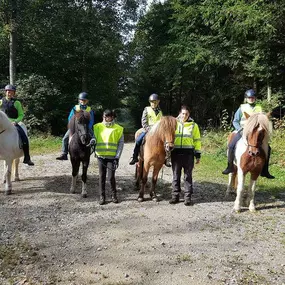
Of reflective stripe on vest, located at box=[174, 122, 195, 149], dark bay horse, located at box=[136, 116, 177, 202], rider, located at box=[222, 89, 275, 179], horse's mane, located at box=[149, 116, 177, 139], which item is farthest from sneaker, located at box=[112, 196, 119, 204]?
rider, located at box=[222, 89, 275, 179]

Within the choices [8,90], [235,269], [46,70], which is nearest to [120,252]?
[235,269]

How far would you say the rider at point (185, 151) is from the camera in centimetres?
693

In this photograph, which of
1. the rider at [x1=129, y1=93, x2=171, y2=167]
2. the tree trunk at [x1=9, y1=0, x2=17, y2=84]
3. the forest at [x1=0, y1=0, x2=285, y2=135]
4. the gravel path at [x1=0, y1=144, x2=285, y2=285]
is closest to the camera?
the gravel path at [x1=0, y1=144, x2=285, y2=285]

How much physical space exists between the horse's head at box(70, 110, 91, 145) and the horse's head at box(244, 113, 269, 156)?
335cm

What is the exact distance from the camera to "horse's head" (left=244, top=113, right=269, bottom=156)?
604cm

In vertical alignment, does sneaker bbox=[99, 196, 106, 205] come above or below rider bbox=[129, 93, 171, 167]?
below

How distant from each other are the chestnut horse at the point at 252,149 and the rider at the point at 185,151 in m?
0.92

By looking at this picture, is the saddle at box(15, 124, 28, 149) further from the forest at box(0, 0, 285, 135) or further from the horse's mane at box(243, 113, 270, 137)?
the forest at box(0, 0, 285, 135)

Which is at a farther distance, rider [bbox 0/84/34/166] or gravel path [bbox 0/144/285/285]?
rider [bbox 0/84/34/166]

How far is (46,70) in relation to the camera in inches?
846

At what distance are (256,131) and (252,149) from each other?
0.35 m

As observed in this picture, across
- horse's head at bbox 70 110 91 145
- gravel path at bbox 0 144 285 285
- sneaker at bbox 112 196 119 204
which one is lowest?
gravel path at bbox 0 144 285 285

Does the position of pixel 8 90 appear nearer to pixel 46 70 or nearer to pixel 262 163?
pixel 262 163

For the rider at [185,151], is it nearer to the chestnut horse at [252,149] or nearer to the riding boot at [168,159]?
the riding boot at [168,159]
